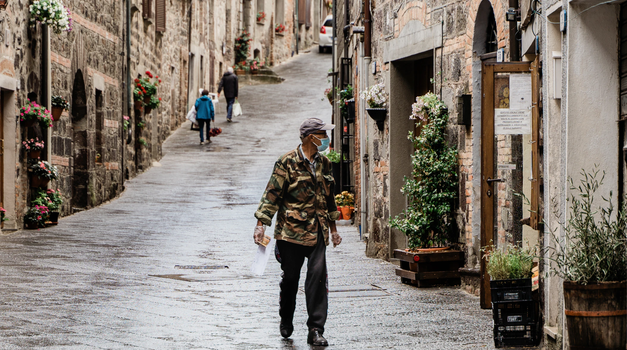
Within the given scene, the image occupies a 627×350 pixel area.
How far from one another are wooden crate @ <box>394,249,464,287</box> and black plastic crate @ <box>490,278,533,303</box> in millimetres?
2861

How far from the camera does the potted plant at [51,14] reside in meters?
13.2

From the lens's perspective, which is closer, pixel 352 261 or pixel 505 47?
pixel 505 47

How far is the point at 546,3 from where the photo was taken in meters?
6.10

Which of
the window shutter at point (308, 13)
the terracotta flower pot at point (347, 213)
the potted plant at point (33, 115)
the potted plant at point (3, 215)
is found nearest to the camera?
the potted plant at point (3, 215)

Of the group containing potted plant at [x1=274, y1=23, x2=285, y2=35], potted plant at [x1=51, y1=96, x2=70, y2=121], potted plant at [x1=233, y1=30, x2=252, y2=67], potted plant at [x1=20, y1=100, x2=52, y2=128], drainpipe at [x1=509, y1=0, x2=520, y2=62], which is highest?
potted plant at [x1=274, y1=23, x2=285, y2=35]

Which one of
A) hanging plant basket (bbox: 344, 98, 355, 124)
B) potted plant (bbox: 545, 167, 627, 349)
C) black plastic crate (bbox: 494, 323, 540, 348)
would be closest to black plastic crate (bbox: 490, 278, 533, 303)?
black plastic crate (bbox: 494, 323, 540, 348)

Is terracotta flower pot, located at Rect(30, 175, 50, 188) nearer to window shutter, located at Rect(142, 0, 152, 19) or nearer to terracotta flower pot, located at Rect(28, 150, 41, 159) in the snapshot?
terracotta flower pot, located at Rect(28, 150, 41, 159)

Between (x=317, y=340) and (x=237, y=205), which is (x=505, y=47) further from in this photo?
(x=237, y=205)

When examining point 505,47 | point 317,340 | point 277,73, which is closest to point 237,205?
point 505,47

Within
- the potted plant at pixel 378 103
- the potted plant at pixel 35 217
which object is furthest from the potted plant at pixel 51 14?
the potted plant at pixel 378 103

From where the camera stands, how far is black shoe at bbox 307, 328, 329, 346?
6.02 metres

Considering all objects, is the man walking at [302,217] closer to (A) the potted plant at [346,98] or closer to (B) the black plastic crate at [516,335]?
(B) the black plastic crate at [516,335]

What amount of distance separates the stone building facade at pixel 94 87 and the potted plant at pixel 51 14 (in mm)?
124

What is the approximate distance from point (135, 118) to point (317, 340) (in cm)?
1579
